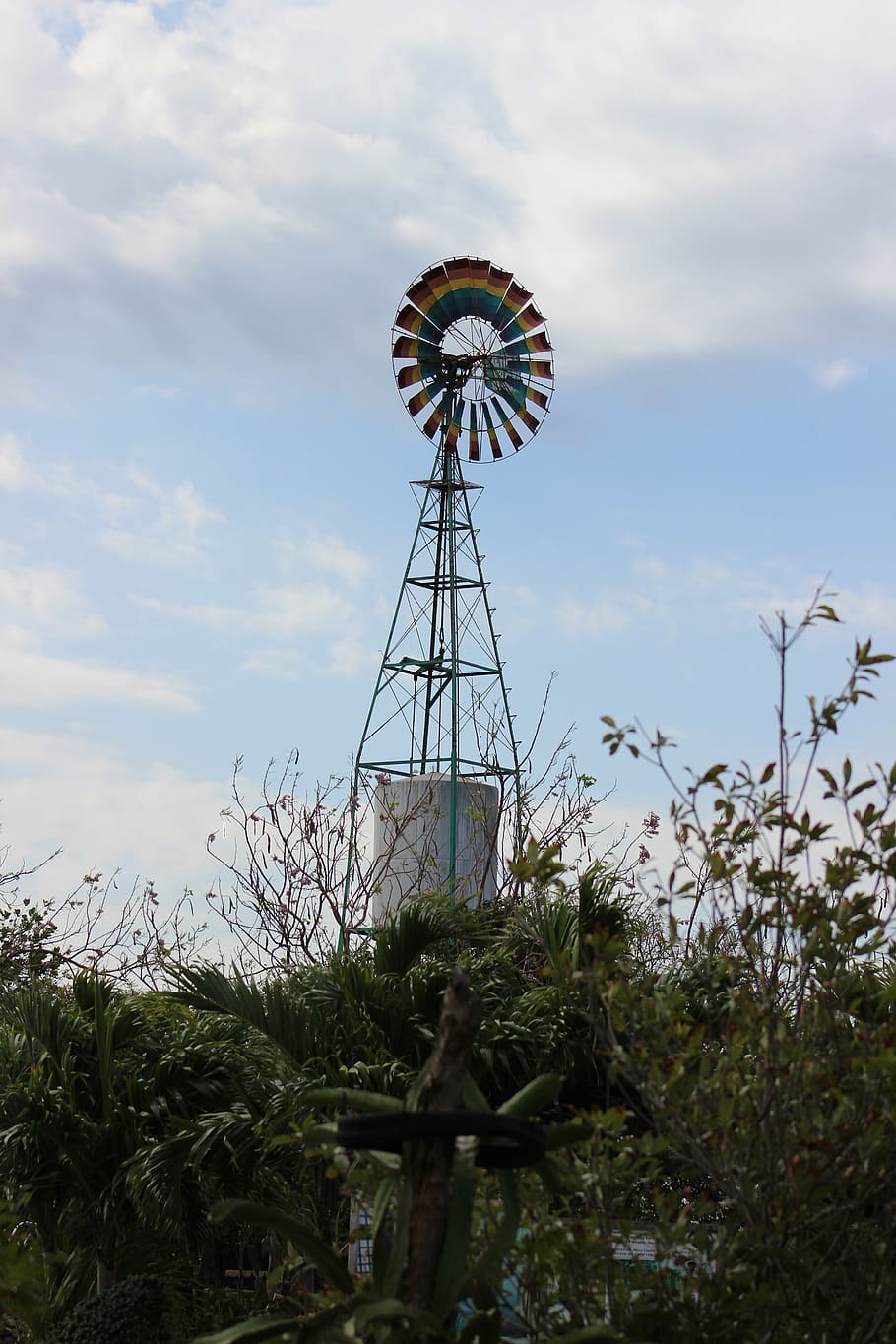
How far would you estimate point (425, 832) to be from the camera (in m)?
14.6

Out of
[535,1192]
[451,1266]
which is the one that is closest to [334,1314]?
[451,1266]

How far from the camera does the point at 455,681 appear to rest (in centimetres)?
1490

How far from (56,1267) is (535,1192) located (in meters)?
6.06

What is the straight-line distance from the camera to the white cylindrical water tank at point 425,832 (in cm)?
1432

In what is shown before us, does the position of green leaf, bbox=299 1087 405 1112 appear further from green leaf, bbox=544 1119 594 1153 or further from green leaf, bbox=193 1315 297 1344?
green leaf, bbox=193 1315 297 1344

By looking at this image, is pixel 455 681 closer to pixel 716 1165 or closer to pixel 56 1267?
pixel 56 1267

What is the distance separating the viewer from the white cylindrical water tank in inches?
564

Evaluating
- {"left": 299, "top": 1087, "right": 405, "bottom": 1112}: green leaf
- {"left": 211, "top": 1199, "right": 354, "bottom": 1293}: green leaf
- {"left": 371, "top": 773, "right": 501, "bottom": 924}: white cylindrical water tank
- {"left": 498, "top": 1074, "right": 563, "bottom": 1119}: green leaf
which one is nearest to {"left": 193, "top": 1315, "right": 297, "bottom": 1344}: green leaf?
{"left": 211, "top": 1199, "right": 354, "bottom": 1293}: green leaf

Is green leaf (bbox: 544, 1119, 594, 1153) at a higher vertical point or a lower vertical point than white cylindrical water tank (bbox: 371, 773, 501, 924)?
lower

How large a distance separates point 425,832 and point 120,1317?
26.7 feet

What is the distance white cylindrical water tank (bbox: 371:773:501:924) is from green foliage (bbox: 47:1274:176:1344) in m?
7.22

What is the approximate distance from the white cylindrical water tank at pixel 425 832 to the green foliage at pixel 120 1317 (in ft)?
23.7

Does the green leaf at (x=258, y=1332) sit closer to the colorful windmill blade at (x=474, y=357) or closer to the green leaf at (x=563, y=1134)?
the green leaf at (x=563, y=1134)

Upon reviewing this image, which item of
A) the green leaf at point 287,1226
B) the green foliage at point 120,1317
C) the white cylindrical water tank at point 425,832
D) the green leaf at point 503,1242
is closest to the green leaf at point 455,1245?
the green leaf at point 503,1242
